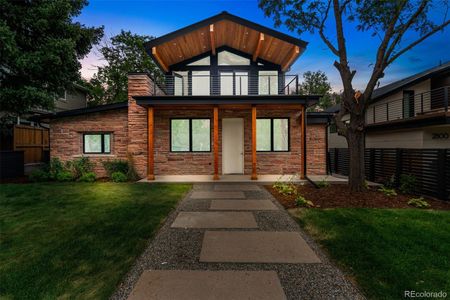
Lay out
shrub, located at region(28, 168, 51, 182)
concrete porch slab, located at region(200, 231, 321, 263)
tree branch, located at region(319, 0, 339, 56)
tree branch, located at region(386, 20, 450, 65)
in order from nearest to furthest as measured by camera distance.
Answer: concrete porch slab, located at region(200, 231, 321, 263)
tree branch, located at region(386, 20, 450, 65)
tree branch, located at region(319, 0, 339, 56)
shrub, located at region(28, 168, 51, 182)

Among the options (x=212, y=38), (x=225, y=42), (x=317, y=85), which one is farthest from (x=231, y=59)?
(x=317, y=85)

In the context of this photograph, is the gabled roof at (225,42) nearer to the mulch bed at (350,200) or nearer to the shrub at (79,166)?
the shrub at (79,166)

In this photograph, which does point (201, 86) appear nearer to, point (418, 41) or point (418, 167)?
point (418, 41)

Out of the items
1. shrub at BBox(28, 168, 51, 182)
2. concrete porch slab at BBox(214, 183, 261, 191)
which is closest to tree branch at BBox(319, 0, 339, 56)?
concrete porch slab at BBox(214, 183, 261, 191)

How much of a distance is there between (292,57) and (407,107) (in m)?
9.26

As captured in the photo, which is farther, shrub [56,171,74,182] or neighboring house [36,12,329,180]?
neighboring house [36,12,329,180]

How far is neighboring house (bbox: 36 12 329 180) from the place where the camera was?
10328mm

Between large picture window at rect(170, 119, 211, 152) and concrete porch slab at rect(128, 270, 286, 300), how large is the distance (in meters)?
8.69

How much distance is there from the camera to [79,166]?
33.8 ft

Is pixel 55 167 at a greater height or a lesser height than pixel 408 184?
greater

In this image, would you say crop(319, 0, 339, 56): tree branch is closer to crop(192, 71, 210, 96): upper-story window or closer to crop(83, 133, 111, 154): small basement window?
crop(192, 71, 210, 96): upper-story window

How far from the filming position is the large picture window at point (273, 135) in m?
11.3

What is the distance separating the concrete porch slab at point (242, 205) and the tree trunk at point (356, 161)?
2.80 meters

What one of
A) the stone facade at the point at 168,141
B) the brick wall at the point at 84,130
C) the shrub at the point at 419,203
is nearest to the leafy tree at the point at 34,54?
the brick wall at the point at 84,130
